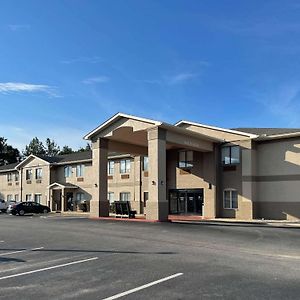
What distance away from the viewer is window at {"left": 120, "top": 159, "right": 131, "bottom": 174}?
44.8m

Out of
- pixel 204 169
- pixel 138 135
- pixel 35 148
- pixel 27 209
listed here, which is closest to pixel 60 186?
pixel 27 209

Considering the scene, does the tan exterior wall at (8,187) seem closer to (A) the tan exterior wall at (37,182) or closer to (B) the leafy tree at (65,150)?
(A) the tan exterior wall at (37,182)

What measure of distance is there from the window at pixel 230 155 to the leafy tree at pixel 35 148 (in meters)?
77.5

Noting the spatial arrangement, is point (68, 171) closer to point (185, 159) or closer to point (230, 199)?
point (185, 159)

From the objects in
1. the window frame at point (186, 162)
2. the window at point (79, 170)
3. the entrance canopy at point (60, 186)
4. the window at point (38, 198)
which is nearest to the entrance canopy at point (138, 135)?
the window frame at point (186, 162)

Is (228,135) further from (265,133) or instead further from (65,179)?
(65,179)

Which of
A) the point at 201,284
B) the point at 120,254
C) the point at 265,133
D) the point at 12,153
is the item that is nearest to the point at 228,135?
the point at 265,133

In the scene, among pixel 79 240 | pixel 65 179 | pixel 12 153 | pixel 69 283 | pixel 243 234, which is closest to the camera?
pixel 69 283

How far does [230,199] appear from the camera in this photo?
114 ft

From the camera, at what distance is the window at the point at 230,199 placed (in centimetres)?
3447

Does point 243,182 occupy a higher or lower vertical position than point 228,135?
lower

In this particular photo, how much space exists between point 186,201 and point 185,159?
12.1ft

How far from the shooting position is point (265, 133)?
114ft

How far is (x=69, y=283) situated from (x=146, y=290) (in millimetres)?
1682
